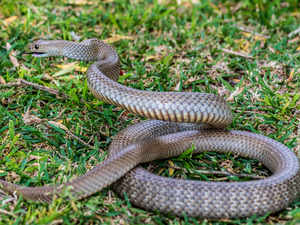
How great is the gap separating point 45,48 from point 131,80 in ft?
4.64

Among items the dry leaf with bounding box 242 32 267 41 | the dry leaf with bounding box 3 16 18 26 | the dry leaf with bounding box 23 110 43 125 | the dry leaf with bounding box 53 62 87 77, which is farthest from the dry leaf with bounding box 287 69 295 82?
the dry leaf with bounding box 3 16 18 26

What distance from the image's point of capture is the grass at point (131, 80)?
14.4ft

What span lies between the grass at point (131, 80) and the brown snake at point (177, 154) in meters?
0.13

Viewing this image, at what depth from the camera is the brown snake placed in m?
4.09

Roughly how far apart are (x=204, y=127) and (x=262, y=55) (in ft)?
8.01

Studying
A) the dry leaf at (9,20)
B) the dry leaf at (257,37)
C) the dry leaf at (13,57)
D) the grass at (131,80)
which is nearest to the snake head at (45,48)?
the grass at (131,80)

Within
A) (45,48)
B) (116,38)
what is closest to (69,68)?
(45,48)

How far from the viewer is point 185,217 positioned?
407cm

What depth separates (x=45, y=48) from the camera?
6484mm

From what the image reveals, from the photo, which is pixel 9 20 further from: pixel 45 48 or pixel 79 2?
pixel 45 48

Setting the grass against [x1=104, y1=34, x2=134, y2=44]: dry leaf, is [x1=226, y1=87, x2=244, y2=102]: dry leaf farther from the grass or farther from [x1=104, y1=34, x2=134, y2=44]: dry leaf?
[x1=104, y1=34, x2=134, y2=44]: dry leaf

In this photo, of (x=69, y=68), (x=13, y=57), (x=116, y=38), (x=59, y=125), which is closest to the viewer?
(x=59, y=125)

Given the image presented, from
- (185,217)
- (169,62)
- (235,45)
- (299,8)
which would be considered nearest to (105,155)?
(185,217)

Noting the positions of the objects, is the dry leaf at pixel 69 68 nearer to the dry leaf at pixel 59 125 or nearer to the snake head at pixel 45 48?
the snake head at pixel 45 48
